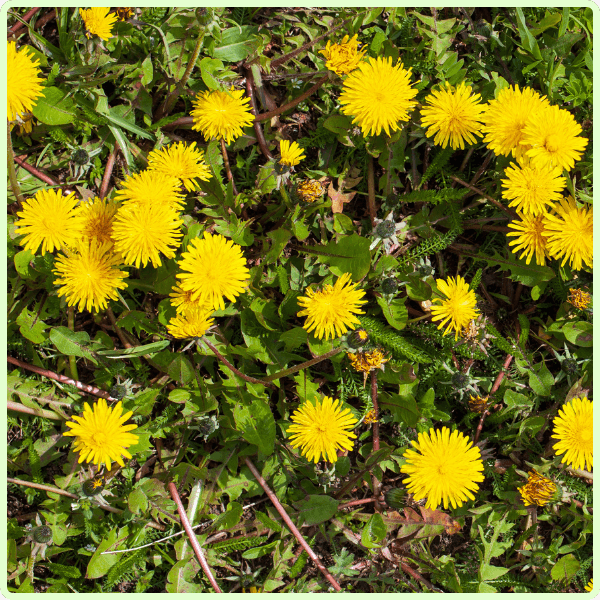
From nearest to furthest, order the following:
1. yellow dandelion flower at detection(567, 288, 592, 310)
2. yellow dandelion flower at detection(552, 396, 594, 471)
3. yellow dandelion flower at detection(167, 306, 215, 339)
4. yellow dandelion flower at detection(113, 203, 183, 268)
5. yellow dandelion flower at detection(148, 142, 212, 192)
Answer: yellow dandelion flower at detection(113, 203, 183, 268), yellow dandelion flower at detection(167, 306, 215, 339), yellow dandelion flower at detection(148, 142, 212, 192), yellow dandelion flower at detection(552, 396, 594, 471), yellow dandelion flower at detection(567, 288, 592, 310)

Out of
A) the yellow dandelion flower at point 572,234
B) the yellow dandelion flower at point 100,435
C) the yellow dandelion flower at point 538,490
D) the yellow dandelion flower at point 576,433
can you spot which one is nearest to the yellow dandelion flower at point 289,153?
the yellow dandelion flower at point 572,234

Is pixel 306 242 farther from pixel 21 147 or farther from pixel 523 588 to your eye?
pixel 523 588

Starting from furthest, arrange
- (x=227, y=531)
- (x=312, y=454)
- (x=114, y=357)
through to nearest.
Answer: (x=227, y=531), (x=114, y=357), (x=312, y=454)

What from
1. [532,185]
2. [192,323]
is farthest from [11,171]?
[532,185]

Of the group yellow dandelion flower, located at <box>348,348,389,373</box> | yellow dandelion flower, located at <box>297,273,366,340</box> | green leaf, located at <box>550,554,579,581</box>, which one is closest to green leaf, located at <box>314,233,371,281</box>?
yellow dandelion flower, located at <box>297,273,366,340</box>

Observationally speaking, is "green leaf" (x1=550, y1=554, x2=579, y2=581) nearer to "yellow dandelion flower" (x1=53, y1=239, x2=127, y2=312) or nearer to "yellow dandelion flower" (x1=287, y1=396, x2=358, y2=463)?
"yellow dandelion flower" (x1=287, y1=396, x2=358, y2=463)

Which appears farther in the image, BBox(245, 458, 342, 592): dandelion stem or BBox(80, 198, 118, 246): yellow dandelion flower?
BBox(245, 458, 342, 592): dandelion stem

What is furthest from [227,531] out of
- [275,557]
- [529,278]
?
[529,278]

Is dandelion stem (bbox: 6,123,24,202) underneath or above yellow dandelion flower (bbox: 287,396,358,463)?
above
